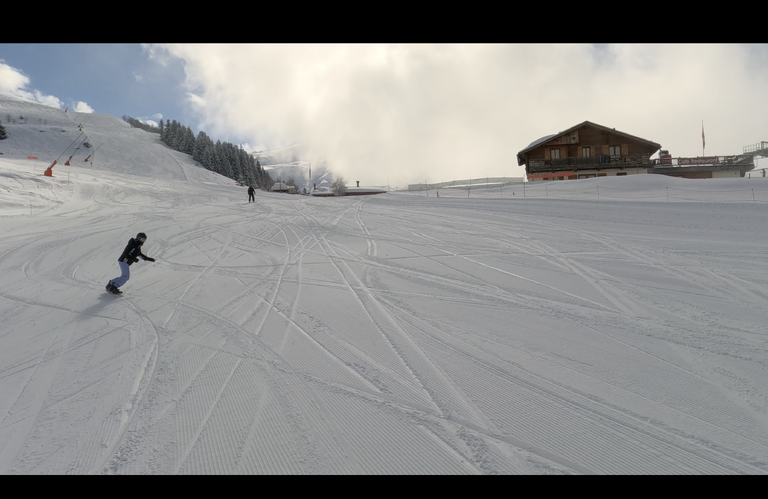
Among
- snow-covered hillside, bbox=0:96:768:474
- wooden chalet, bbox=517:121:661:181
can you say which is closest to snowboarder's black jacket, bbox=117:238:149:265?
snow-covered hillside, bbox=0:96:768:474

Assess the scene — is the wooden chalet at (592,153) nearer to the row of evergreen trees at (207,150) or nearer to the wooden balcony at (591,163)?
the wooden balcony at (591,163)

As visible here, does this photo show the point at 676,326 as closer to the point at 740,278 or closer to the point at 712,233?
the point at 740,278

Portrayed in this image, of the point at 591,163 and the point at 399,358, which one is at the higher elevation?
the point at 591,163

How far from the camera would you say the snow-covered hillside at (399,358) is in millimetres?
3260

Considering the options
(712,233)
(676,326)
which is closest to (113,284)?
(676,326)

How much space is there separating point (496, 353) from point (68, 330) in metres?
7.65

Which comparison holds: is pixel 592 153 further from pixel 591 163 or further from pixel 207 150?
pixel 207 150

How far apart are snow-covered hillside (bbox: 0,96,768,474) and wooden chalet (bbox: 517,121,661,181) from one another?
99.6 feet

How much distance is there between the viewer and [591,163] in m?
40.6

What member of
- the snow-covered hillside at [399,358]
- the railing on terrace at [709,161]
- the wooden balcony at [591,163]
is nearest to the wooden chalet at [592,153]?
the wooden balcony at [591,163]

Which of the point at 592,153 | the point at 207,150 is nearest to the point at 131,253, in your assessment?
the point at 592,153

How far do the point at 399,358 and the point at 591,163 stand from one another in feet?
146

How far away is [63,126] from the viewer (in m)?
77.4
